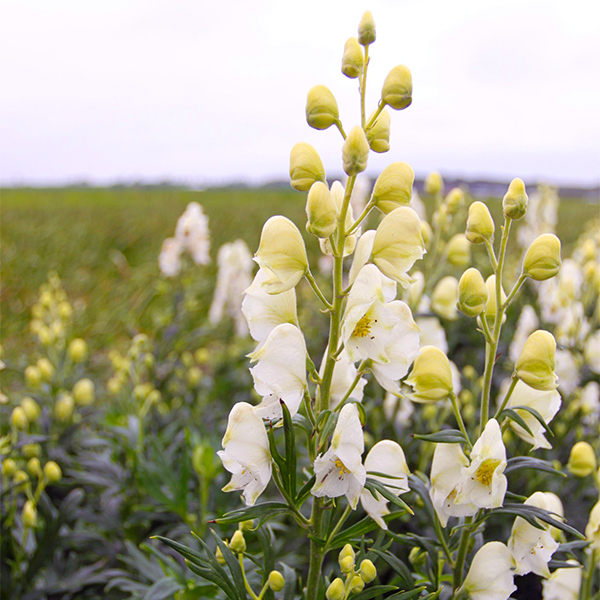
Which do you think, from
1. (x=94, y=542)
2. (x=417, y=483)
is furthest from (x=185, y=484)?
(x=417, y=483)

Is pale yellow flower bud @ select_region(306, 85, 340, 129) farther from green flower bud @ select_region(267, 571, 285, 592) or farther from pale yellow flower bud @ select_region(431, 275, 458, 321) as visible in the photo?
pale yellow flower bud @ select_region(431, 275, 458, 321)

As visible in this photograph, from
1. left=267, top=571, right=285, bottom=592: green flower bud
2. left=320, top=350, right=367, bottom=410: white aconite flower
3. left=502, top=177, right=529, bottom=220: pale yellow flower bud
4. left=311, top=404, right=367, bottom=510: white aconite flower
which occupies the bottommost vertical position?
left=267, top=571, right=285, bottom=592: green flower bud

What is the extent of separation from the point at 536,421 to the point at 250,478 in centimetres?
58

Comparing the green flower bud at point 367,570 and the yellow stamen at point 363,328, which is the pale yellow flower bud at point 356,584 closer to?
the green flower bud at point 367,570

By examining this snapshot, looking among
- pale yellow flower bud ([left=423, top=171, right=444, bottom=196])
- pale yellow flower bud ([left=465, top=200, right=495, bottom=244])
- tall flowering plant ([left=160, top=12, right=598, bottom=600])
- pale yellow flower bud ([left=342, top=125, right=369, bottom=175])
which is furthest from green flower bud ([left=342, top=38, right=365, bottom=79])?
pale yellow flower bud ([left=423, top=171, right=444, bottom=196])

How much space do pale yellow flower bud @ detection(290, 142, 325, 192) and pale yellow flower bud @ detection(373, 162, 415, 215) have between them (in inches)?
4.7

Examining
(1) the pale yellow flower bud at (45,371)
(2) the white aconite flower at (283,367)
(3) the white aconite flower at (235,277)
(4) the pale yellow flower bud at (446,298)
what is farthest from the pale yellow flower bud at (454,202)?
(1) the pale yellow flower bud at (45,371)

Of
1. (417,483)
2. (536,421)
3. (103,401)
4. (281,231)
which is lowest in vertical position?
(103,401)

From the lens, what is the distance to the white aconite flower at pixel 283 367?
93cm

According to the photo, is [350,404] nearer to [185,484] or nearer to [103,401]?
[185,484]

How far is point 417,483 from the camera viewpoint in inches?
45.6

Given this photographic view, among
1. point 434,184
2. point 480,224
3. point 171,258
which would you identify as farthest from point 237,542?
point 171,258

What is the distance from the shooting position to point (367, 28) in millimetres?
1003

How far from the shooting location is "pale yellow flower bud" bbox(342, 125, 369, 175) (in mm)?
938
